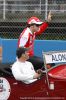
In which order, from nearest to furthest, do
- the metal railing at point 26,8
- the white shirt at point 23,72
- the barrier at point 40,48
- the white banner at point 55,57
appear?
the white shirt at point 23,72 → the white banner at point 55,57 → the barrier at point 40,48 → the metal railing at point 26,8

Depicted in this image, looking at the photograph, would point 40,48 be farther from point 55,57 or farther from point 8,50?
point 55,57

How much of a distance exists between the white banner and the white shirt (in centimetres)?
30

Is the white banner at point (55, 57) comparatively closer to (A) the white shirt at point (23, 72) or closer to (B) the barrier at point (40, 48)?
(A) the white shirt at point (23, 72)

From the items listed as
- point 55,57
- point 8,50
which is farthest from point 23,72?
point 8,50

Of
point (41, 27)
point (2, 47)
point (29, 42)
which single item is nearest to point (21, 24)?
point (2, 47)

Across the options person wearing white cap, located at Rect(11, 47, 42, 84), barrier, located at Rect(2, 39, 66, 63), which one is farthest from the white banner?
barrier, located at Rect(2, 39, 66, 63)

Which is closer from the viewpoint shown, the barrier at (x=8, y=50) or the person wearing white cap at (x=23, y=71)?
the person wearing white cap at (x=23, y=71)

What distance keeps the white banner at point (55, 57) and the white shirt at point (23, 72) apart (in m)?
0.30

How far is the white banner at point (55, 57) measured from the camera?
254 inches

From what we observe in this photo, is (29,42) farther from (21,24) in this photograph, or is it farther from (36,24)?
(21,24)

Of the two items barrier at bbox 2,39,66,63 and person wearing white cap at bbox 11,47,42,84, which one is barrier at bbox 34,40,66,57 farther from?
person wearing white cap at bbox 11,47,42,84

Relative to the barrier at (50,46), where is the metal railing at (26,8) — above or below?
above

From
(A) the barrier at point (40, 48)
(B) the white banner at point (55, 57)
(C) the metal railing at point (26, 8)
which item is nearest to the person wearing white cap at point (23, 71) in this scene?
(B) the white banner at point (55, 57)

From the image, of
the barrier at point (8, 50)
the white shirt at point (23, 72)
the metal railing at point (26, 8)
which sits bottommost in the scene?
the barrier at point (8, 50)
